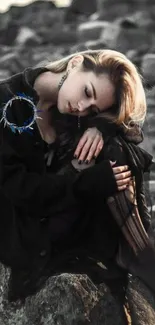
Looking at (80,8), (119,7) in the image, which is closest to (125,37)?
(119,7)

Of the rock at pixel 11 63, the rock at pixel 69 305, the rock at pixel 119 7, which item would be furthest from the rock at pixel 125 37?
the rock at pixel 69 305

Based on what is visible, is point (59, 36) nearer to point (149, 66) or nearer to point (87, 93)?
point (149, 66)

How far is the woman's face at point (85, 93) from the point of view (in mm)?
2242

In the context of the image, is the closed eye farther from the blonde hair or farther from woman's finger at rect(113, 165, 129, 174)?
woman's finger at rect(113, 165, 129, 174)

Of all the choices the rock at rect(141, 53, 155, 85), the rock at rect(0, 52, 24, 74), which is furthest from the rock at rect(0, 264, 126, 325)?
the rock at rect(0, 52, 24, 74)

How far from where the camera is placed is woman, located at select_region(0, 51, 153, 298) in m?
2.19

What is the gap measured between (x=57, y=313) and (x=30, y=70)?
0.74m

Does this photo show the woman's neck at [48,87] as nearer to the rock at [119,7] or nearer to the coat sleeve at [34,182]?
the coat sleeve at [34,182]

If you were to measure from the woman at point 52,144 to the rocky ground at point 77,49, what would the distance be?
Answer: 15 cm

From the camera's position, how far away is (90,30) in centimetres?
361

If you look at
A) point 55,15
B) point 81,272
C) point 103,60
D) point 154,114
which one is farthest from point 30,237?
point 55,15

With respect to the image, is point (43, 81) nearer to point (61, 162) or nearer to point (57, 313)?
point (61, 162)

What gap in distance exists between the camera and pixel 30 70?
2301mm

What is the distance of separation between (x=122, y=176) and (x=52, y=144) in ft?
0.76
